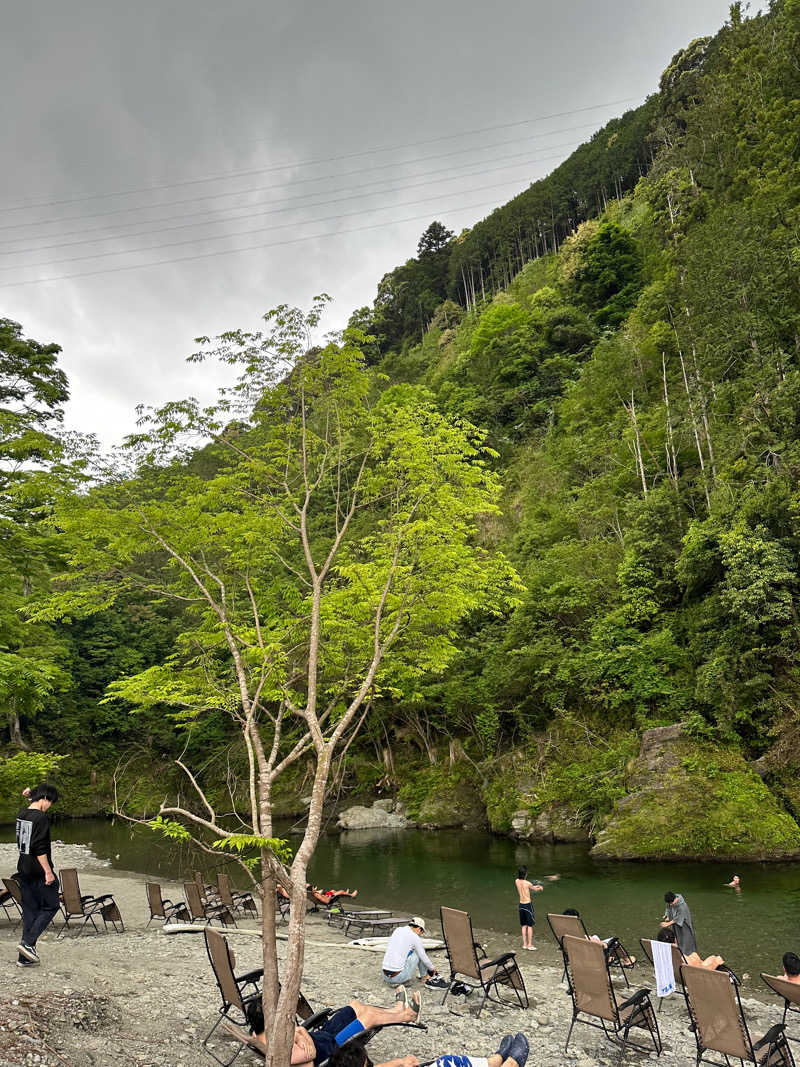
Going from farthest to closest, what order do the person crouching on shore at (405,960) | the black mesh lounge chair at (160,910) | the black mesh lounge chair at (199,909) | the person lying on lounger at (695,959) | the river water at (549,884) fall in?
the black mesh lounge chair at (160,910)
the black mesh lounge chair at (199,909)
the river water at (549,884)
the person crouching on shore at (405,960)
the person lying on lounger at (695,959)

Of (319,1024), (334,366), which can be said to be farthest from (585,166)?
(319,1024)

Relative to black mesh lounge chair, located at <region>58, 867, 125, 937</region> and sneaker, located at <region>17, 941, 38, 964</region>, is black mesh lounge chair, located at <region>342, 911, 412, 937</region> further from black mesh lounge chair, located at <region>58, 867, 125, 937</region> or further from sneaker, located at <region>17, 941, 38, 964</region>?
sneaker, located at <region>17, 941, 38, 964</region>

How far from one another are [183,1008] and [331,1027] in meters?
2.62

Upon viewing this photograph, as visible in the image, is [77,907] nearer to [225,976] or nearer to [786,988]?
[225,976]

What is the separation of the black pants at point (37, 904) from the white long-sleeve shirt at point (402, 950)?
3.96m

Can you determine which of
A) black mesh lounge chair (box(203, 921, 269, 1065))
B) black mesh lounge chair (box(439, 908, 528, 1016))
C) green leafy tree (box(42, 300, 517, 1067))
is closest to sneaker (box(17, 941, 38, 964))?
black mesh lounge chair (box(203, 921, 269, 1065))

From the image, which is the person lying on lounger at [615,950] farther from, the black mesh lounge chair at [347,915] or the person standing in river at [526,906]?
the black mesh lounge chair at [347,915]

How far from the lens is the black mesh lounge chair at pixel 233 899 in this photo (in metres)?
13.4

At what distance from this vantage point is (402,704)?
2714 cm

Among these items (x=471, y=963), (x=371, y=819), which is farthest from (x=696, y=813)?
(x=371, y=819)

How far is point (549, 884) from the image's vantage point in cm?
1530

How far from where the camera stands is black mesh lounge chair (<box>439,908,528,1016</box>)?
24.4ft

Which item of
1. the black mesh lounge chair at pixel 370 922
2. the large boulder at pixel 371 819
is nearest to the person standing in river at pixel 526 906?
the black mesh lounge chair at pixel 370 922

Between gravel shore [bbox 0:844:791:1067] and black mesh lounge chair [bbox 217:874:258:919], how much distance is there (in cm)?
239
